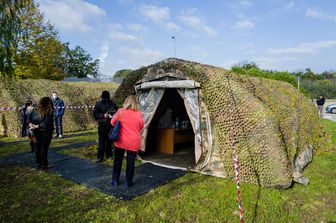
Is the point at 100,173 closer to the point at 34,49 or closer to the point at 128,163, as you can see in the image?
the point at 128,163

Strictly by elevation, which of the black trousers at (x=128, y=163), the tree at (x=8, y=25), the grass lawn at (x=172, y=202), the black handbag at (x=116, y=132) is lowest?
the grass lawn at (x=172, y=202)

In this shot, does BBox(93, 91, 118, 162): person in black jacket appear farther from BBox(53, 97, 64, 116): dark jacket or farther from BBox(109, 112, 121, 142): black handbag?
BBox(53, 97, 64, 116): dark jacket

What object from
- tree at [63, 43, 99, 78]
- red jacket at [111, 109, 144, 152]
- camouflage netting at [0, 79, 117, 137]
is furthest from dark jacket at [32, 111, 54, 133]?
tree at [63, 43, 99, 78]

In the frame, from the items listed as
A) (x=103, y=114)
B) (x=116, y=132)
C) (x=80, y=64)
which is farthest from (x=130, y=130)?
(x=80, y=64)

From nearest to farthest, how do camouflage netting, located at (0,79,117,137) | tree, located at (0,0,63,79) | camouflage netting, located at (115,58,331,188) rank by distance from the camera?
camouflage netting, located at (115,58,331,188), camouflage netting, located at (0,79,117,137), tree, located at (0,0,63,79)

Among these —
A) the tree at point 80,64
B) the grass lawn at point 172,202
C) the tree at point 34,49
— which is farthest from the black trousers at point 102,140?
the tree at point 80,64

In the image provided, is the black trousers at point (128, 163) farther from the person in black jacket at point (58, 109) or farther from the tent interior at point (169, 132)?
the person in black jacket at point (58, 109)

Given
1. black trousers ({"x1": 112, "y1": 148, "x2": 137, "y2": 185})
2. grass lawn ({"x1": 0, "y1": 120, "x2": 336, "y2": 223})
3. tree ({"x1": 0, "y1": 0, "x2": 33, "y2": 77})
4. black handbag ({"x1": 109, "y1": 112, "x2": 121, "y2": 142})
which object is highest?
tree ({"x1": 0, "y1": 0, "x2": 33, "y2": 77})

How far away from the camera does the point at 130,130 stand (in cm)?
454

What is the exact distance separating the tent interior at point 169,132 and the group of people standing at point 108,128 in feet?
5.19

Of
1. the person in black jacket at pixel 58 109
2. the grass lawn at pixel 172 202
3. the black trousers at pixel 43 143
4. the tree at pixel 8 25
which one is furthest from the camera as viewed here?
the person in black jacket at pixel 58 109

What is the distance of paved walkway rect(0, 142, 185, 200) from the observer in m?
4.66

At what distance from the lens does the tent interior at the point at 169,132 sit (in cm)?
776

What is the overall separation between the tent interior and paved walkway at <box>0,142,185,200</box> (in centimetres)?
150
